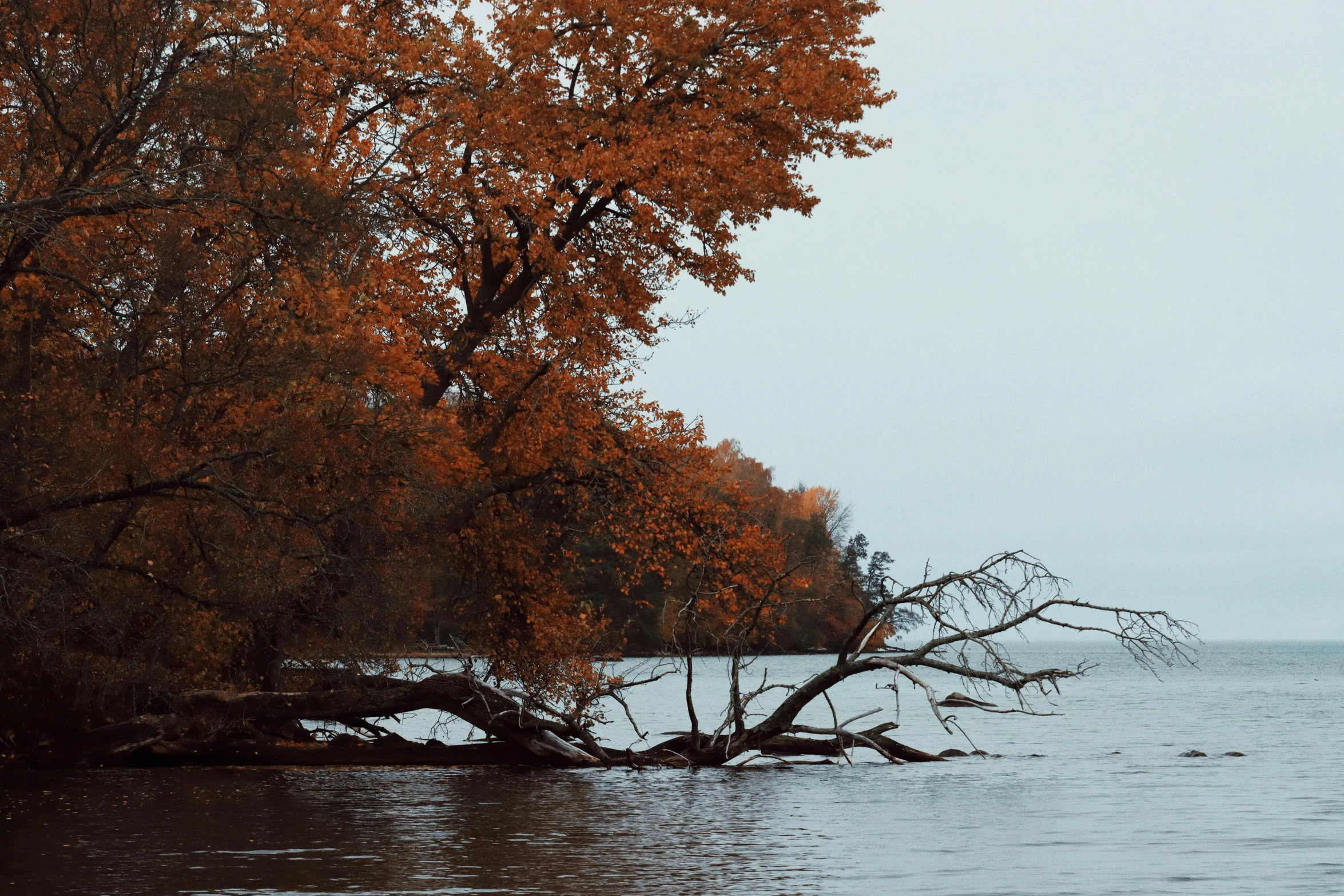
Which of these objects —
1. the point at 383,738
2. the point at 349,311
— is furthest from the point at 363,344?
the point at 383,738

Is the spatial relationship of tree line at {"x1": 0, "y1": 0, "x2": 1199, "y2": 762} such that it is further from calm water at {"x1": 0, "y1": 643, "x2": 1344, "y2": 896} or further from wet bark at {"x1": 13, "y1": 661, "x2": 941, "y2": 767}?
calm water at {"x1": 0, "y1": 643, "x2": 1344, "y2": 896}

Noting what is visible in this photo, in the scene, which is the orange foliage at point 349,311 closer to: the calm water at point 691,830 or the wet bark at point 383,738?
the wet bark at point 383,738

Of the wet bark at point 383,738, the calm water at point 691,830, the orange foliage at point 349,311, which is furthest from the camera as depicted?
the wet bark at point 383,738

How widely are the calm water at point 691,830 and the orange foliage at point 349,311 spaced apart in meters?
A: 2.39

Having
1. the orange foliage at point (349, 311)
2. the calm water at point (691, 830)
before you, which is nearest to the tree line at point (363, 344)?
the orange foliage at point (349, 311)

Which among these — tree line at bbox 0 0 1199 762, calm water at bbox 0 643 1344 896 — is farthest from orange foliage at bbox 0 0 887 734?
calm water at bbox 0 643 1344 896

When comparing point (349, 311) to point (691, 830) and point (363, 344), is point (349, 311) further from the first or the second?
point (691, 830)

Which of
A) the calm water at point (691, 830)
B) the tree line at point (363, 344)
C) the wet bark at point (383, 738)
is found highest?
the tree line at point (363, 344)

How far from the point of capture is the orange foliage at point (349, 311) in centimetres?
1709

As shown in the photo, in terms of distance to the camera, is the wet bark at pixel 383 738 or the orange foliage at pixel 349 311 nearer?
the orange foliage at pixel 349 311

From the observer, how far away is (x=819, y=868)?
14.2 meters

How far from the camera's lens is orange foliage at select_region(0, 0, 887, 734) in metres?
17.1

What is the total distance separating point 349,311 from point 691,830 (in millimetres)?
9029

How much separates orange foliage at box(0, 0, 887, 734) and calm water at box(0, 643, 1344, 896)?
239 cm
